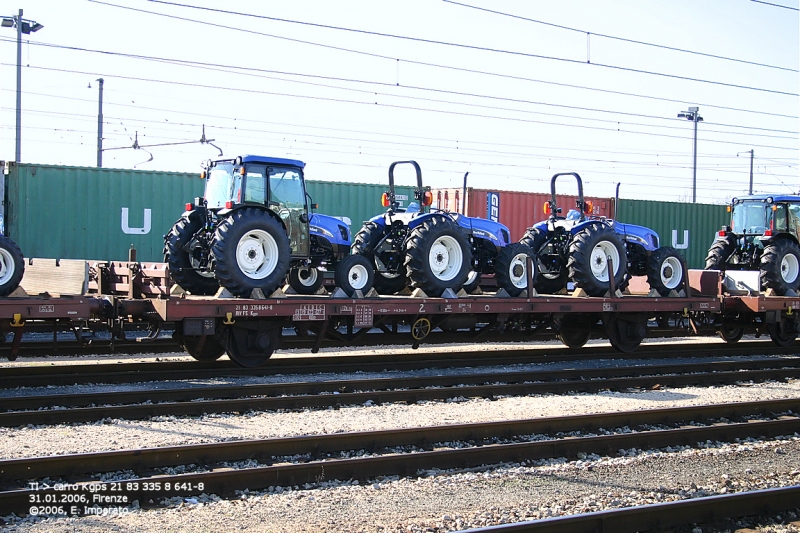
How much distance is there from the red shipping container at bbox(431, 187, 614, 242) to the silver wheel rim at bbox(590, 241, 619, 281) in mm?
8736

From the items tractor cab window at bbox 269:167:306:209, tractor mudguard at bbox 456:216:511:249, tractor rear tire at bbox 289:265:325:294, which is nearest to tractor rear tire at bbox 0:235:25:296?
tractor cab window at bbox 269:167:306:209

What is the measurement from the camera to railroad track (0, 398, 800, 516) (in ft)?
21.0

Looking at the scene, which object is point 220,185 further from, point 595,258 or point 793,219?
point 793,219

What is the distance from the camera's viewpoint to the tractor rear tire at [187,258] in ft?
40.3

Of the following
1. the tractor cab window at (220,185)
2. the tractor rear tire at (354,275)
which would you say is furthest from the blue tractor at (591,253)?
the tractor cab window at (220,185)

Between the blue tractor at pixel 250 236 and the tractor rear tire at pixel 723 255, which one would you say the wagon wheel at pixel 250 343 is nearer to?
the blue tractor at pixel 250 236

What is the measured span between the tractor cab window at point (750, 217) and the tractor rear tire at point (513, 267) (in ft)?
22.4

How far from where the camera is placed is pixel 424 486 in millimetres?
6770

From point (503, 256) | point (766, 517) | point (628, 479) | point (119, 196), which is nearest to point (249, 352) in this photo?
point (503, 256)

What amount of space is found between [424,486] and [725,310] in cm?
1248

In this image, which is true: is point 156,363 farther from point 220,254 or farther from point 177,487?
point 177,487

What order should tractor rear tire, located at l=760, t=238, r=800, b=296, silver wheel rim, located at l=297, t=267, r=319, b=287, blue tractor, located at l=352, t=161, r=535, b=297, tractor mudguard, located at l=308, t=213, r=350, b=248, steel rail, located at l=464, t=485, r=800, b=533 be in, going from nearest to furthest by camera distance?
steel rail, located at l=464, t=485, r=800, b=533 < blue tractor, located at l=352, t=161, r=535, b=297 < tractor mudguard, located at l=308, t=213, r=350, b=248 < silver wheel rim, located at l=297, t=267, r=319, b=287 < tractor rear tire, located at l=760, t=238, r=800, b=296

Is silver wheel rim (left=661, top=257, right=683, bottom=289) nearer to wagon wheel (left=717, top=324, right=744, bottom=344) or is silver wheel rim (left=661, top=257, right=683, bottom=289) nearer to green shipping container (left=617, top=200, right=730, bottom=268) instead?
wagon wheel (left=717, top=324, right=744, bottom=344)

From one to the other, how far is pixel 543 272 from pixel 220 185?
6.55m
